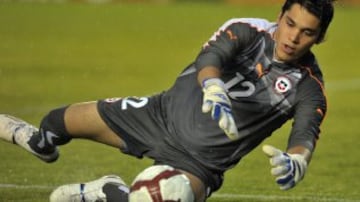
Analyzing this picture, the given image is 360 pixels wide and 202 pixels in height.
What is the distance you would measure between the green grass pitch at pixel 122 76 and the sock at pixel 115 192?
1049 mm

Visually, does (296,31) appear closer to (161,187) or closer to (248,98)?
(248,98)

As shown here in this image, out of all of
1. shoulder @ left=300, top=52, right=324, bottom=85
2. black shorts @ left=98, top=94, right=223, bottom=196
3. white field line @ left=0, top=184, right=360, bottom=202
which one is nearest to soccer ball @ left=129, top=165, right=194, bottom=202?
black shorts @ left=98, top=94, right=223, bottom=196

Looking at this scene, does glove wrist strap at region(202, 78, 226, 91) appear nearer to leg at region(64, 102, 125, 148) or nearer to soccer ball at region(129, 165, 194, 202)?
soccer ball at region(129, 165, 194, 202)

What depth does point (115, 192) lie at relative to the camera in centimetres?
866

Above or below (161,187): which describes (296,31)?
above

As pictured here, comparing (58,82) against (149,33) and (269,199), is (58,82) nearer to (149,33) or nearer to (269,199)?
(269,199)

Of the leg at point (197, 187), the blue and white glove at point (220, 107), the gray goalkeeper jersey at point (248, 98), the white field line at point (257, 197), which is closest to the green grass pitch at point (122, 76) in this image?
the white field line at point (257, 197)

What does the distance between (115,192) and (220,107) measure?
76.5 inches

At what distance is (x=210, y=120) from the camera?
828 cm

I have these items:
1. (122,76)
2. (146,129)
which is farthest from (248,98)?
(122,76)

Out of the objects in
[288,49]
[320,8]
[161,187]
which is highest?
[320,8]

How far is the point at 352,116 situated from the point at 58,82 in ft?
19.8

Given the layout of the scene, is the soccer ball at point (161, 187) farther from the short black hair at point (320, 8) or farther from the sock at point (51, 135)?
the short black hair at point (320, 8)

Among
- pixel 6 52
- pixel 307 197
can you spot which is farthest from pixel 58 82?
pixel 307 197
